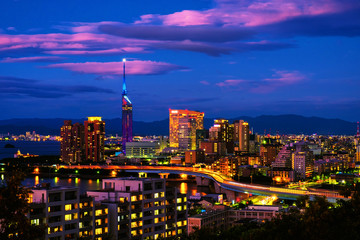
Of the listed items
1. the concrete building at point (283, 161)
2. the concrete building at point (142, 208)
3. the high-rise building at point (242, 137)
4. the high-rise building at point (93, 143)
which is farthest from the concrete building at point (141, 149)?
the concrete building at point (142, 208)

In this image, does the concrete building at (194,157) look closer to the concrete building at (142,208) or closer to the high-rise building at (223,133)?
the high-rise building at (223,133)

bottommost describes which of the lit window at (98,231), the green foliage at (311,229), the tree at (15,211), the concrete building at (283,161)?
the concrete building at (283,161)

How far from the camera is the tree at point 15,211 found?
4312 millimetres

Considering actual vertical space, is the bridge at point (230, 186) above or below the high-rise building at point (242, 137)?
below

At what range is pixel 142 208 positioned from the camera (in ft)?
37.2

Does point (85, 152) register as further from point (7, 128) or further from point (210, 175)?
point (7, 128)

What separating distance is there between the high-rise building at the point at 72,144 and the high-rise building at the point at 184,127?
17.4m

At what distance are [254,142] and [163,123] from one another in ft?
301

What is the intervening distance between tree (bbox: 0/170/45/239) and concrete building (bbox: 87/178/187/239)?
636 centimetres

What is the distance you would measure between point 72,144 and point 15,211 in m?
47.9

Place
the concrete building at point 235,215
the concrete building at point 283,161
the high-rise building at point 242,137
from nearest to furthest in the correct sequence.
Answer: the concrete building at point 235,215, the concrete building at point 283,161, the high-rise building at point 242,137

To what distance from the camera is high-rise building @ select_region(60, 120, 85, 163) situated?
50.2 metres

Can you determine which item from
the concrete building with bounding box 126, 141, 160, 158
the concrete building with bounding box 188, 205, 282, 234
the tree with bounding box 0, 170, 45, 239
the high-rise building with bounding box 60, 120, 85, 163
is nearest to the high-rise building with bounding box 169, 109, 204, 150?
the concrete building with bounding box 126, 141, 160, 158

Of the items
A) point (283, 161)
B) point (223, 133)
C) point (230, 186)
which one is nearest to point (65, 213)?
point (230, 186)
